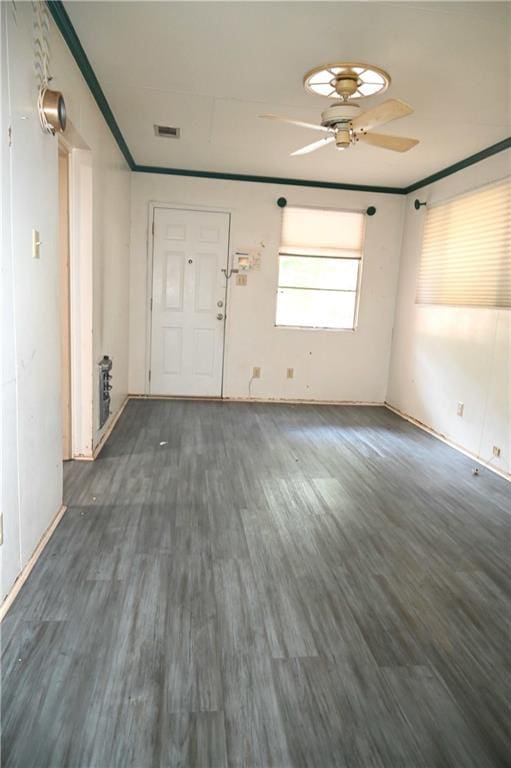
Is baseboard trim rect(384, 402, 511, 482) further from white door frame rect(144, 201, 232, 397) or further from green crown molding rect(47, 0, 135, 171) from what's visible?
green crown molding rect(47, 0, 135, 171)

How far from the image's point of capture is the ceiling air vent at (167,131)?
3.73 meters

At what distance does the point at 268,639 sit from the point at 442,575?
3.16ft

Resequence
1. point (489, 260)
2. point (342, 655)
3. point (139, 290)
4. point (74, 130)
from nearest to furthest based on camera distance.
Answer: point (342, 655) < point (74, 130) < point (489, 260) < point (139, 290)

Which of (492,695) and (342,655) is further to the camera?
(342,655)

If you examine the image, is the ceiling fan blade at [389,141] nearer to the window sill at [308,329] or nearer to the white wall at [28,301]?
the white wall at [28,301]

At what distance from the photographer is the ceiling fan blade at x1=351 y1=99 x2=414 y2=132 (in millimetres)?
2289

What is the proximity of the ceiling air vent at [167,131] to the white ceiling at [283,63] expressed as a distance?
0.06 metres

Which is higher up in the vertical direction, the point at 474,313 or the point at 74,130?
the point at 74,130

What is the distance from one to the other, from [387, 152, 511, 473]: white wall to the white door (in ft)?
6.71

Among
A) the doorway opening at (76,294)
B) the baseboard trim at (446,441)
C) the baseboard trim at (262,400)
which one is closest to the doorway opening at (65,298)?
→ the doorway opening at (76,294)

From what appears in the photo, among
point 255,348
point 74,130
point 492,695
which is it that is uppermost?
point 74,130

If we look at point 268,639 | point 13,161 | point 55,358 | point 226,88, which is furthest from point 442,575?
point 226,88

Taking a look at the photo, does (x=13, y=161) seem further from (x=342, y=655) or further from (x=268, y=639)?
(x=342, y=655)

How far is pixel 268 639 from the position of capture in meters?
1.72
